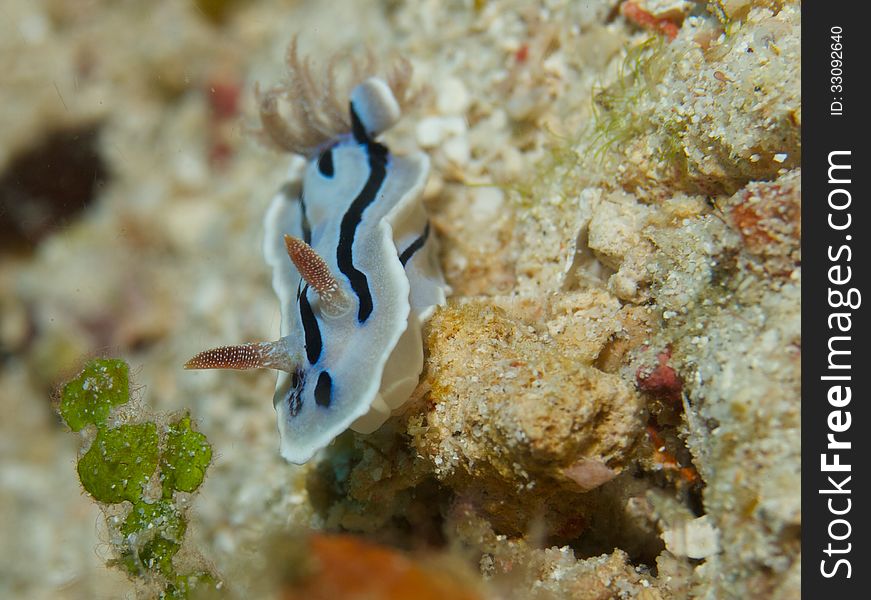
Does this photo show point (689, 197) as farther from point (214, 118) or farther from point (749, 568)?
point (214, 118)

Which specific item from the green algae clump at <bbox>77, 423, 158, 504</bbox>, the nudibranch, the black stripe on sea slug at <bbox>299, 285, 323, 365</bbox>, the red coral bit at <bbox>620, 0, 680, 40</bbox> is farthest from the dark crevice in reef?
the red coral bit at <bbox>620, 0, 680, 40</bbox>

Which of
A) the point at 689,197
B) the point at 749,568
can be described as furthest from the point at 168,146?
the point at 749,568

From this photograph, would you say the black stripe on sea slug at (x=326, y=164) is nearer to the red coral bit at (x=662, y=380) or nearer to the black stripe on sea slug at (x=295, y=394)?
the black stripe on sea slug at (x=295, y=394)

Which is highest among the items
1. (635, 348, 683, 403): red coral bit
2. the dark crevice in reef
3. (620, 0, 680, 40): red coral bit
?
(620, 0, 680, 40): red coral bit

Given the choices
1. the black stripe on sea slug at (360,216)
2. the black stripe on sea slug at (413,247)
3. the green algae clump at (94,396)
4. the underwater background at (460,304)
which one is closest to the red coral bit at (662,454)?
the underwater background at (460,304)

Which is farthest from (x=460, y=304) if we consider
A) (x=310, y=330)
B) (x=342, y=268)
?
(x=310, y=330)

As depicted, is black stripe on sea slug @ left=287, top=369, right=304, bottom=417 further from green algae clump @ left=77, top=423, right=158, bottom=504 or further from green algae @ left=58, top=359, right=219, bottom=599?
A: green algae clump @ left=77, top=423, right=158, bottom=504
